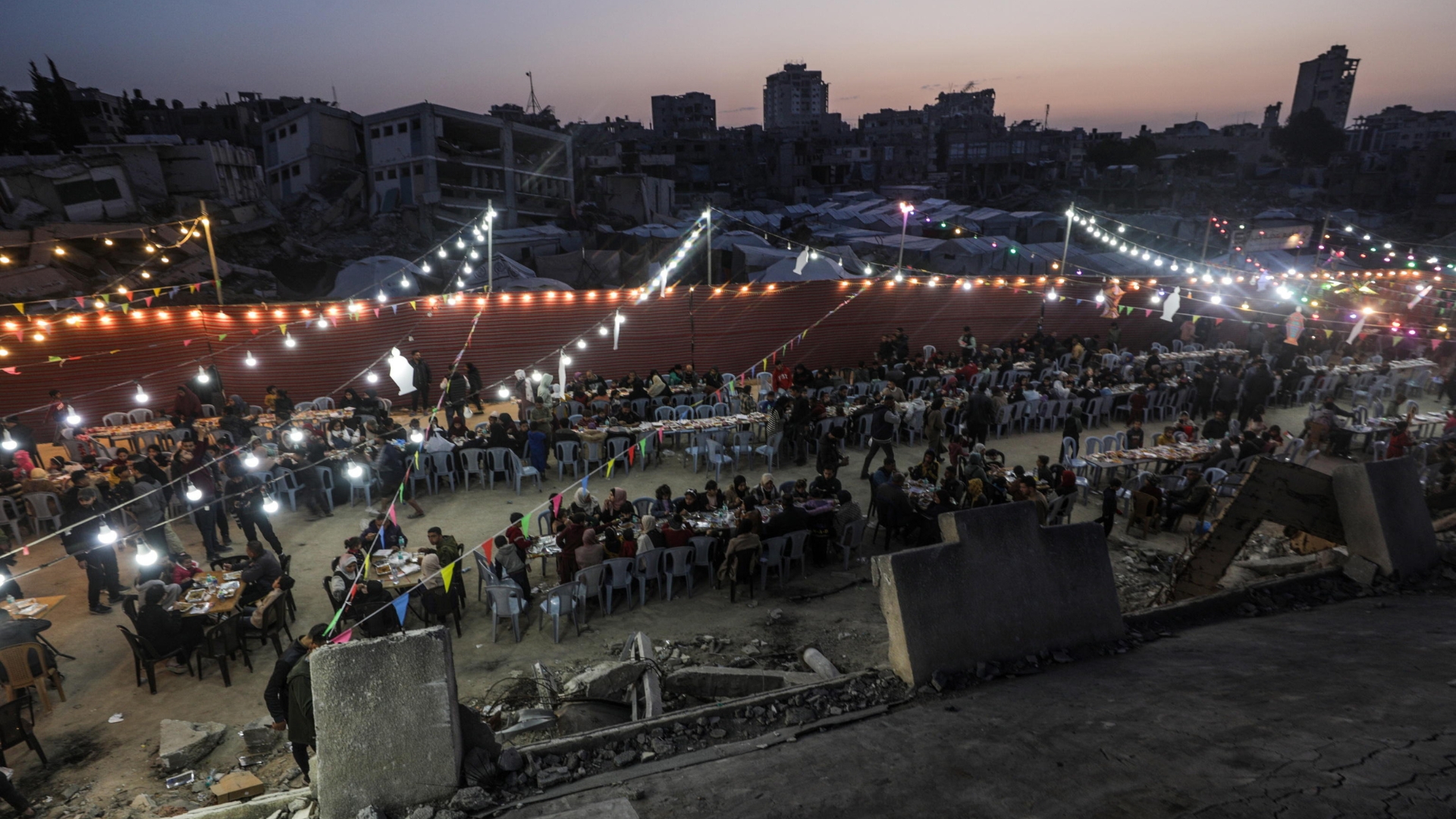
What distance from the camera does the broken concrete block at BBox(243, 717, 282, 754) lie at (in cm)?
637

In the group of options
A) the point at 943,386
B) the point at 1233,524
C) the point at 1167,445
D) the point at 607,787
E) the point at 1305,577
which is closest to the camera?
the point at 607,787

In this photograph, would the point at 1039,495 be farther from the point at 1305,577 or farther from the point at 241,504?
the point at 241,504

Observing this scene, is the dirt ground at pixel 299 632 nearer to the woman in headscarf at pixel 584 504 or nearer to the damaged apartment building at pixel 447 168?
the woman in headscarf at pixel 584 504

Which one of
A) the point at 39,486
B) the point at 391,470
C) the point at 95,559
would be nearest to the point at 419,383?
the point at 391,470

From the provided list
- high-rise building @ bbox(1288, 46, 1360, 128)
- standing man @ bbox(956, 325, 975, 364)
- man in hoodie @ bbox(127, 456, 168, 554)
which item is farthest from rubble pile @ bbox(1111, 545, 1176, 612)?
high-rise building @ bbox(1288, 46, 1360, 128)

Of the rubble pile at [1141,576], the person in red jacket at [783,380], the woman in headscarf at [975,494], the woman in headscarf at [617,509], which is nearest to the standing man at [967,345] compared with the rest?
the person in red jacket at [783,380]

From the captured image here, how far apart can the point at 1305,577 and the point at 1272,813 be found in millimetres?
4245

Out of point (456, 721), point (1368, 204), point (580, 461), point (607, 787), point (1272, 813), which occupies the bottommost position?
point (580, 461)

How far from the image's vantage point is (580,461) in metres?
13.2

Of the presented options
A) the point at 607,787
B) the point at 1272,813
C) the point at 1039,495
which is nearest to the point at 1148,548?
the point at 1039,495

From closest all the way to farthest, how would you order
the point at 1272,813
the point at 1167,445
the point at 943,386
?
the point at 1272,813 < the point at 1167,445 < the point at 943,386

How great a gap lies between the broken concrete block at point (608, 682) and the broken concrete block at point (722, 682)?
363 millimetres

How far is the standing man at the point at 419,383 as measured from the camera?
16.5 m

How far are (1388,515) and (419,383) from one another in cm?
1634
